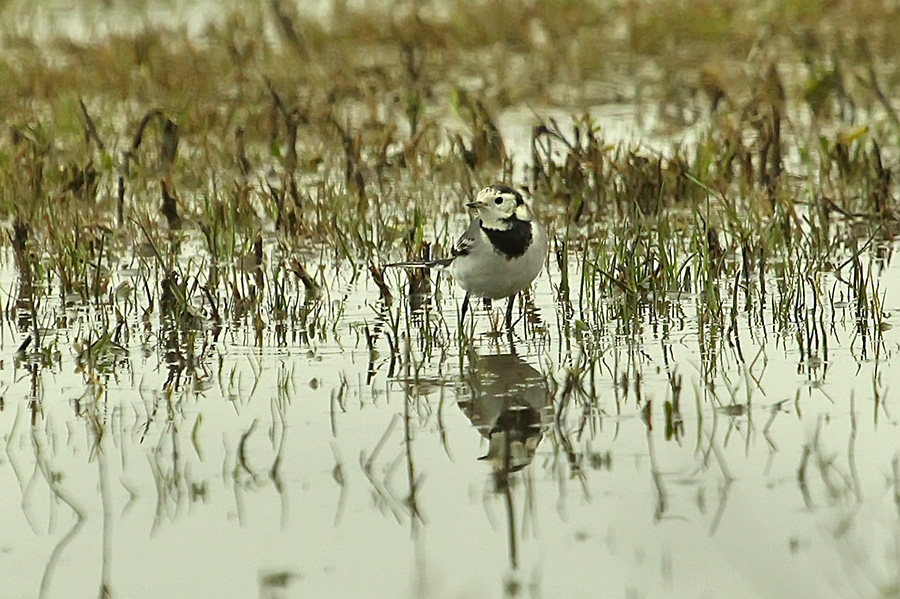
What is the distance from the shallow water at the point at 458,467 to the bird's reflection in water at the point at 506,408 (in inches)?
0.6

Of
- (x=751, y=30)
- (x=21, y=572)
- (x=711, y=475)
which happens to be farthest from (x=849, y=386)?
(x=751, y=30)

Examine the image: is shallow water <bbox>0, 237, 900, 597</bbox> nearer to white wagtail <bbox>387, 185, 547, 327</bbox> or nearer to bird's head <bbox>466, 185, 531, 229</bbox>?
white wagtail <bbox>387, 185, 547, 327</bbox>

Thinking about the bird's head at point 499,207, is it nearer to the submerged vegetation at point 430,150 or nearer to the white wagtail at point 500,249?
the white wagtail at point 500,249

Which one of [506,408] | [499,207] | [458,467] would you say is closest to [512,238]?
[499,207]

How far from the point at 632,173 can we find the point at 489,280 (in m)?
2.71

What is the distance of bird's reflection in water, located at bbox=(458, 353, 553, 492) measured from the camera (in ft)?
16.1

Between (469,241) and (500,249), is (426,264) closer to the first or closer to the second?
(469,241)

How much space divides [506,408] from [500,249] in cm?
140

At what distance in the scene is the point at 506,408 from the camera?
217 inches

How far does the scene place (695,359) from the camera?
6141 mm

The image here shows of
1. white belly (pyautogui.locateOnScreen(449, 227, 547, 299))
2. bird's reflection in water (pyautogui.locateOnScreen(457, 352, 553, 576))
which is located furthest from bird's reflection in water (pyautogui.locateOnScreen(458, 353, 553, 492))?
white belly (pyautogui.locateOnScreen(449, 227, 547, 299))

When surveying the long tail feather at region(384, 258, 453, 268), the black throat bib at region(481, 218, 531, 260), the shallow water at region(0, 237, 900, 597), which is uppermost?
the black throat bib at region(481, 218, 531, 260)

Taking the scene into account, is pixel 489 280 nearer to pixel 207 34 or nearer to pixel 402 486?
pixel 402 486

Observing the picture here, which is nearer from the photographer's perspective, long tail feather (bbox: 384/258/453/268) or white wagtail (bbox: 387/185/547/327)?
white wagtail (bbox: 387/185/547/327)
